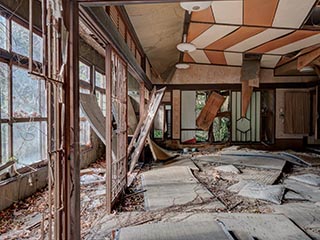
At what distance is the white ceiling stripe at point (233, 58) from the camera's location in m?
7.96

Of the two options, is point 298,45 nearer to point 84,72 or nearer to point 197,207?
point 197,207

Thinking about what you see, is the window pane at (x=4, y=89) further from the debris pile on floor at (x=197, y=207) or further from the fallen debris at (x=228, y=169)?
the fallen debris at (x=228, y=169)

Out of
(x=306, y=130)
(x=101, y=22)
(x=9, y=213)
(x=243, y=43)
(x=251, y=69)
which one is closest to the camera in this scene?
(x=101, y=22)

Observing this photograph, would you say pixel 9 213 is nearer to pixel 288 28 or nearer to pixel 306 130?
pixel 288 28

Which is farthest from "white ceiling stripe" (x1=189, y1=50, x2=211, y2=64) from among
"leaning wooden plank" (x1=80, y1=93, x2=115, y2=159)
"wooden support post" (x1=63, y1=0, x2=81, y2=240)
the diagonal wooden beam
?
"wooden support post" (x1=63, y1=0, x2=81, y2=240)

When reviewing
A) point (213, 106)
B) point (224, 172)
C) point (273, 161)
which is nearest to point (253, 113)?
point (213, 106)

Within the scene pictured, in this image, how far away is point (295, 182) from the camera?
506cm

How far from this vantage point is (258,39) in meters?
6.26

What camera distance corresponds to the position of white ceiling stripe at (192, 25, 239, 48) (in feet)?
18.4

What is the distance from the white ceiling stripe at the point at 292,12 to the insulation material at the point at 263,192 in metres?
2.82

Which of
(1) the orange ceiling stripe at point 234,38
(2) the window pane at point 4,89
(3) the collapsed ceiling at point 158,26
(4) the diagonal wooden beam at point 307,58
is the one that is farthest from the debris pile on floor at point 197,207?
(1) the orange ceiling stripe at point 234,38

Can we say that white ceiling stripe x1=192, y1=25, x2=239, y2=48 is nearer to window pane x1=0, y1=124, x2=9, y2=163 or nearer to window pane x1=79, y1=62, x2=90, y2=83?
window pane x1=79, y1=62, x2=90, y2=83

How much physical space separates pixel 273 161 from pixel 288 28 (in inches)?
124

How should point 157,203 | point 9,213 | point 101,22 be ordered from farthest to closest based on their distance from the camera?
1. point 157,203
2. point 9,213
3. point 101,22
